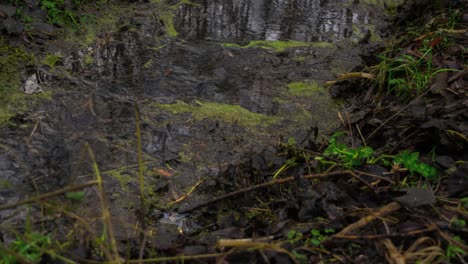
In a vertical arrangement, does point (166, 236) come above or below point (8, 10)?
below

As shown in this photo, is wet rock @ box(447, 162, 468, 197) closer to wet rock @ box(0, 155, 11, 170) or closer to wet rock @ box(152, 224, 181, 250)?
wet rock @ box(152, 224, 181, 250)

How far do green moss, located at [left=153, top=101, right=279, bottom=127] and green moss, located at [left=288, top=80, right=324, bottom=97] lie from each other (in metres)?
0.36

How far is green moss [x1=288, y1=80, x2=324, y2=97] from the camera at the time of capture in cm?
338

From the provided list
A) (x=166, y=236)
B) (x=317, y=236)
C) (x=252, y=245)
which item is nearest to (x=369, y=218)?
(x=317, y=236)

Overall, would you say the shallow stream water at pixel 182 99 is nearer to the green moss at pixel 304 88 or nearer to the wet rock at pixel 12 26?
the green moss at pixel 304 88

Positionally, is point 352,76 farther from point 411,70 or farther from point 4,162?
point 4,162

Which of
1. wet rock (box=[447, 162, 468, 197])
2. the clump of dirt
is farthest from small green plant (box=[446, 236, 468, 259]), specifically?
wet rock (box=[447, 162, 468, 197])

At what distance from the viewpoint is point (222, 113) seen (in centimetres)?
311

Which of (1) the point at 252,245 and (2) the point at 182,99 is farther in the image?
(2) the point at 182,99

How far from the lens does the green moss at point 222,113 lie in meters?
3.06

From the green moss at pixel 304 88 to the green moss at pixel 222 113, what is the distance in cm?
36

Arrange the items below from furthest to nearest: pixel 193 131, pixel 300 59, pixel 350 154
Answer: pixel 300 59 → pixel 193 131 → pixel 350 154

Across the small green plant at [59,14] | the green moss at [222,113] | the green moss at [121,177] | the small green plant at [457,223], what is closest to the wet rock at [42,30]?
the small green plant at [59,14]

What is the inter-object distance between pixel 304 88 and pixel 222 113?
2.24 ft
